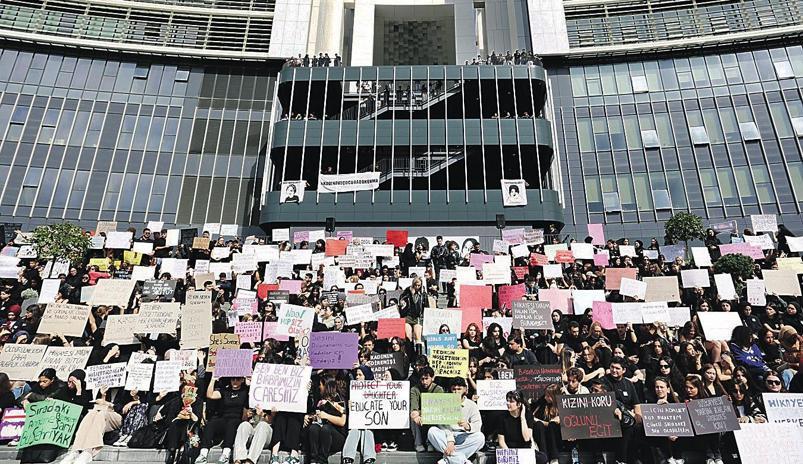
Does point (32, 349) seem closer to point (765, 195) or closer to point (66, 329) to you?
point (66, 329)

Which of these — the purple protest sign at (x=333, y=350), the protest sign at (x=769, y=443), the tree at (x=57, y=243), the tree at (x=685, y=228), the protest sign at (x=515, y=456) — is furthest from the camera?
the tree at (x=685, y=228)

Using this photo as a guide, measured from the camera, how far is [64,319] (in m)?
10.9

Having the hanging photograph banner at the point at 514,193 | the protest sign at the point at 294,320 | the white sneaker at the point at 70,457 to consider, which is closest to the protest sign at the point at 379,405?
the protest sign at the point at 294,320

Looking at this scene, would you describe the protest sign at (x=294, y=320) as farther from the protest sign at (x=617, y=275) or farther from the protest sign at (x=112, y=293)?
the protest sign at (x=617, y=275)

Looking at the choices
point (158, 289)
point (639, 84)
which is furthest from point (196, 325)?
point (639, 84)

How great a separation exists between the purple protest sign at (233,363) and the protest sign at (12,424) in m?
2.98

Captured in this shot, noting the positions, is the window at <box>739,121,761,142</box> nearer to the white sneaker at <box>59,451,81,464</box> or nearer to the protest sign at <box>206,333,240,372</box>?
the protest sign at <box>206,333,240,372</box>

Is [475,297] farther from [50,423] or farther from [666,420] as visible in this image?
[50,423]

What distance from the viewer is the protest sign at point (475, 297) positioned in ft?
42.0

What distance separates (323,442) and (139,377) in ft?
12.0

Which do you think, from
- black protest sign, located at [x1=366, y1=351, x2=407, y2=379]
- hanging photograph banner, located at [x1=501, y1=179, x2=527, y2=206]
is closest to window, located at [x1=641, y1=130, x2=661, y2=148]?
hanging photograph banner, located at [x1=501, y1=179, x2=527, y2=206]

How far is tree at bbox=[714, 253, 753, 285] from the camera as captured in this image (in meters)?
15.0

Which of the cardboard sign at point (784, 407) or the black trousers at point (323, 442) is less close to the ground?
the cardboard sign at point (784, 407)

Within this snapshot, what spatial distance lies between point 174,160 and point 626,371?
30.7m
